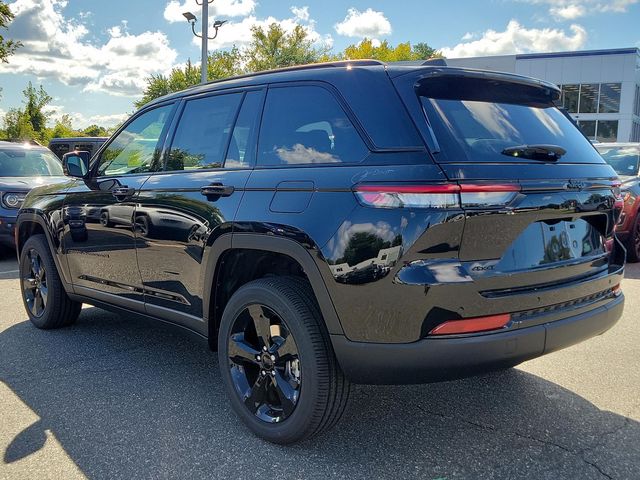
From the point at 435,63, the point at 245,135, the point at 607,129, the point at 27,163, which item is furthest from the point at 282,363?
the point at 607,129

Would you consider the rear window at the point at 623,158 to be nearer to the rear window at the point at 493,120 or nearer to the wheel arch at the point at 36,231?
the rear window at the point at 493,120

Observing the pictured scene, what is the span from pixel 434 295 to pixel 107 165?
9.61ft

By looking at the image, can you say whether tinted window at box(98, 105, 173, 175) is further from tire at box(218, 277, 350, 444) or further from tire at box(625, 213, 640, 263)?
tire at box(625, 213, 640, 263)

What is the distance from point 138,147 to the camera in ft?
13.6

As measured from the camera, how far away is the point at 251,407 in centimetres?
307

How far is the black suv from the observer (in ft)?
7.98

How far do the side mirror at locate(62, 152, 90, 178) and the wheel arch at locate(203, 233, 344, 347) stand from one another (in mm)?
1792

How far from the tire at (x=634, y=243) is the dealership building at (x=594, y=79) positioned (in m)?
30.6

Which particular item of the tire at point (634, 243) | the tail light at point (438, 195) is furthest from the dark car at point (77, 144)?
the tail light at point (438, 195)

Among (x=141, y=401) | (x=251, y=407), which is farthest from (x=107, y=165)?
(x=251, y=407)

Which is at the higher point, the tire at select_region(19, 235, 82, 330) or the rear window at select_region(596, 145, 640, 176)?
the rear window at select_region(596, 145, 640, 176)

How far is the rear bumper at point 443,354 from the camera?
2.44 m

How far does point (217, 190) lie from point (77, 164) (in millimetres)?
1790

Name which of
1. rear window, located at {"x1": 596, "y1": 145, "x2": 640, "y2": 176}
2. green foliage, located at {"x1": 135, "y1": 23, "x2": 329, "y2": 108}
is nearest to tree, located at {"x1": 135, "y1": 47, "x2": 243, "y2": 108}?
green foliage, located at {"x1": 135, "y1": 23, "x2": 329, "y2": 108}
